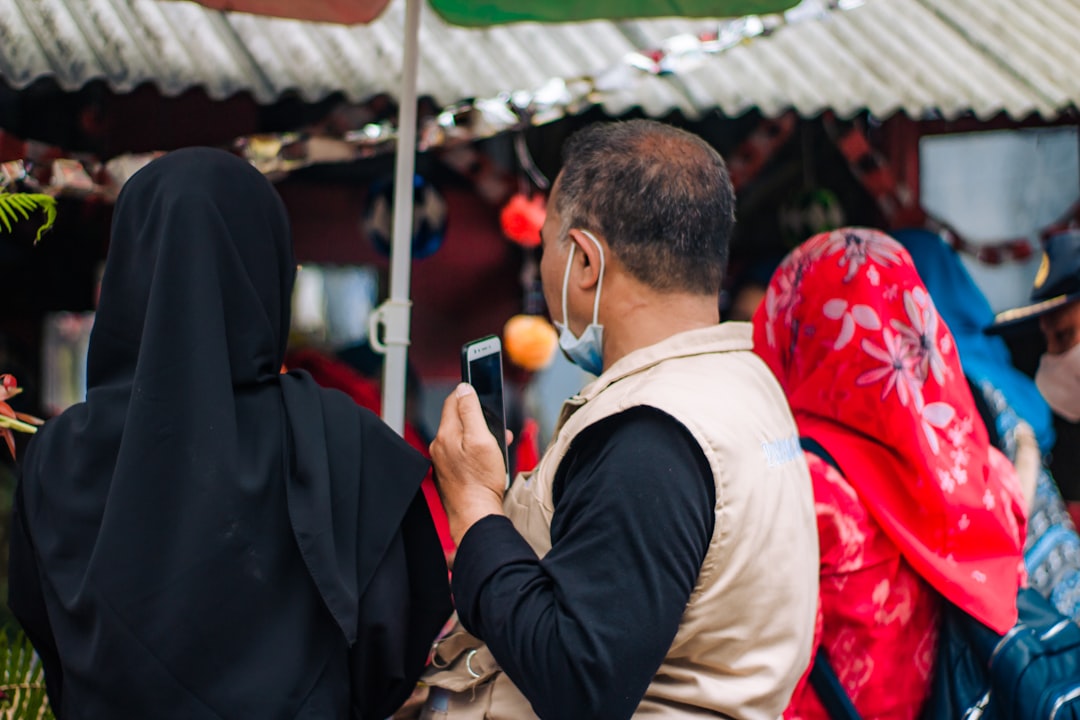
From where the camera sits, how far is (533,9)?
2561 mm

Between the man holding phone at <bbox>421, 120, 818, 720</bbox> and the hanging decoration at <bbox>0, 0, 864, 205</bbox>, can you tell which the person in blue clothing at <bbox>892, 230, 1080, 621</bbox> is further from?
the hanging decoration at <bbox>0, 0, 864, 205</bbox>

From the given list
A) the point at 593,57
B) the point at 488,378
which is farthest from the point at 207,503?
the point at 593,57

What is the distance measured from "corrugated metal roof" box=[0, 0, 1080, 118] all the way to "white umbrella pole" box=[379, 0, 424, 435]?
92 centimetres

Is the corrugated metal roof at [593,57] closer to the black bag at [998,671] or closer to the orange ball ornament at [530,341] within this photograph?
the orange ball ornament at [530,341]

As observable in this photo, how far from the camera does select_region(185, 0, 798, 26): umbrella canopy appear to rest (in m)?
2.50

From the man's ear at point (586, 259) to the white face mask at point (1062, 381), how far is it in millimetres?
1733

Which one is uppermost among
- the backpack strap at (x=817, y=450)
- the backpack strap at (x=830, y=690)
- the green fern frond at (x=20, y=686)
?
the green fern frond at (x=20, y=686)

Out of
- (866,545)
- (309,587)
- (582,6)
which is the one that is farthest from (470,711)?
(582,6)

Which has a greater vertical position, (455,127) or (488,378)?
(455,127)

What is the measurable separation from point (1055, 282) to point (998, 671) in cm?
127

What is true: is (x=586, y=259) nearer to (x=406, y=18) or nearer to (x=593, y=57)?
(x=406, y=18)

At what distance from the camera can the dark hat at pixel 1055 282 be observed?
2658 millimetres

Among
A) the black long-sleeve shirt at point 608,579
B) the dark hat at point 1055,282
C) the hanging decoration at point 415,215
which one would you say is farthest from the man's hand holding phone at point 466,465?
the hanging decoration at point 415,215

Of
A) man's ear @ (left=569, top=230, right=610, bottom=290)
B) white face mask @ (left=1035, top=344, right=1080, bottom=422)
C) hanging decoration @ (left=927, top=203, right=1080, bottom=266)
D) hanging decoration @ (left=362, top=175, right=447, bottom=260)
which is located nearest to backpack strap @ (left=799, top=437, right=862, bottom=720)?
man's ear @ (left=569, top=230, right=610, bottom=290)
